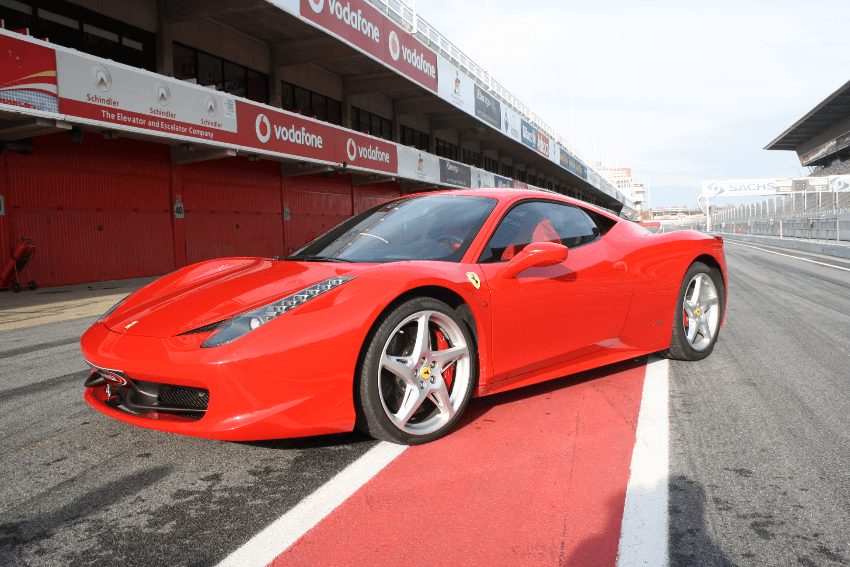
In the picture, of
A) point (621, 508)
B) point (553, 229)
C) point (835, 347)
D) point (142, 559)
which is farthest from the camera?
point (835, 347)

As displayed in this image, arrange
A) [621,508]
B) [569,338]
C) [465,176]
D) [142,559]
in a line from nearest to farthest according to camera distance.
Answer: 1. [142,559]
2. [621,508]
3. [569,338]
4. [465,176]

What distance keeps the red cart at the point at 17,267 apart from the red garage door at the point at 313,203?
25.5 feet

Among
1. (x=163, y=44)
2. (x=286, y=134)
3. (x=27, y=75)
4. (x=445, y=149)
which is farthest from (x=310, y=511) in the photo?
(x=445, y=149)

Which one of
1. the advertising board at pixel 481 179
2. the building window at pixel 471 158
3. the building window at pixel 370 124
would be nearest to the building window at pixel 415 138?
the building window at pixel 370 124

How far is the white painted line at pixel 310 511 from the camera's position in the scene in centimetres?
179

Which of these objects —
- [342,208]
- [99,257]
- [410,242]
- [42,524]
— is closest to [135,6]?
[99,257]

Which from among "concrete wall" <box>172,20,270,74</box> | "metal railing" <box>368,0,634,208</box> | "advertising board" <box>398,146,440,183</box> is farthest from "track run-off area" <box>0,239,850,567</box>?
"advertising board" <box>398,146,440,183</box>

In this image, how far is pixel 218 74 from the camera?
1658cm

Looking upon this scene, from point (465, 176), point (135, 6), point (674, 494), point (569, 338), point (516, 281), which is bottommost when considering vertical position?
point (674, 494)

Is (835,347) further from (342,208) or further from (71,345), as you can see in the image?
(342,208)

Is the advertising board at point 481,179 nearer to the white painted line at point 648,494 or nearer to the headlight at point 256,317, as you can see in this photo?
the white painted line at point 648,494

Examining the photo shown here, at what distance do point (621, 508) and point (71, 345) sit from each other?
4.96 m

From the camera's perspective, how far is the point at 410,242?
10.6 ft

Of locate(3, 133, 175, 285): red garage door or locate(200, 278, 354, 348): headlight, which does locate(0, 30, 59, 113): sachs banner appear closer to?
locate(3, 133, 175, 285): red garage door
